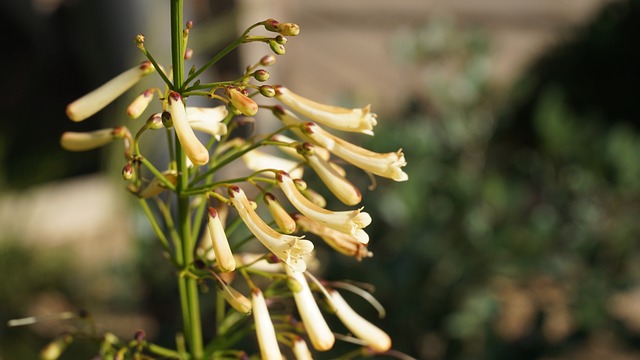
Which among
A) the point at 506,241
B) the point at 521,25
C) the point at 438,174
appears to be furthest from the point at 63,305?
the point at 521,25

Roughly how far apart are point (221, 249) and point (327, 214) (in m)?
0.16

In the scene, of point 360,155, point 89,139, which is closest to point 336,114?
point 360,155

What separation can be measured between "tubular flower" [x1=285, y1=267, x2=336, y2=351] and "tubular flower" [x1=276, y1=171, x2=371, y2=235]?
0.10 metres

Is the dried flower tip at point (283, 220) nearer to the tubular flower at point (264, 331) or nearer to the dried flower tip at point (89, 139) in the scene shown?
the tubular flower at point (264, 331)

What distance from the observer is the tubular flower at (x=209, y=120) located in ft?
4.22

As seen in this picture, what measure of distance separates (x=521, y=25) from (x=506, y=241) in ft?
13.1

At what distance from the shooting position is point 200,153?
108 cm

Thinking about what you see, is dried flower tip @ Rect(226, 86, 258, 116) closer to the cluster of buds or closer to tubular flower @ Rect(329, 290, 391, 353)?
the cluster of buds

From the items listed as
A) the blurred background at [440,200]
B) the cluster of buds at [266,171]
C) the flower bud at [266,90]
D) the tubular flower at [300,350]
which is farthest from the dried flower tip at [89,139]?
the blurred background at [440,200]

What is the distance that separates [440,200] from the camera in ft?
13.1

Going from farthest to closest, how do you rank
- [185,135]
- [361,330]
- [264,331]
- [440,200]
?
1. [440,200]
2. [361,330]
3. [264,331]
4. [185,135]

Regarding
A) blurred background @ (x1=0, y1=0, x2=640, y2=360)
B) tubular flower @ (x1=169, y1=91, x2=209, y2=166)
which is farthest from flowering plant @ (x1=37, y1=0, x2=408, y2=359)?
blurred background @ (x1=0, y1=0, x2=640, y2=360)

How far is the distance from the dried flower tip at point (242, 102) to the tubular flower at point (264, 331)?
0.31 m

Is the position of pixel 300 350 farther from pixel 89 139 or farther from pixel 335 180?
pixel 89 139
